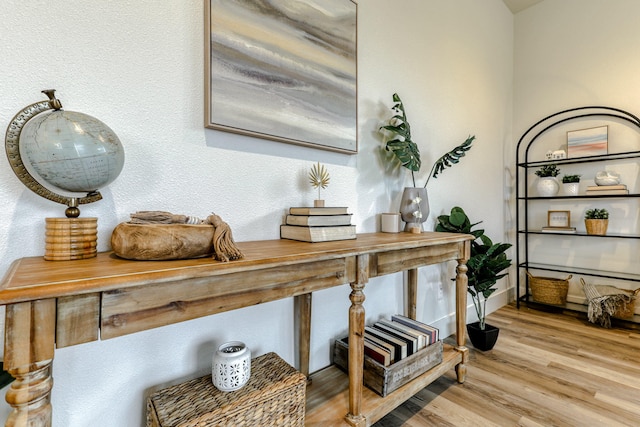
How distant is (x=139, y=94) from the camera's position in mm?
989

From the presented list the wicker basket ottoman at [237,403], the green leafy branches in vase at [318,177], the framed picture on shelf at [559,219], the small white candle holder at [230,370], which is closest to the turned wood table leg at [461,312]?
the green leafy branches in vase at [318,177]

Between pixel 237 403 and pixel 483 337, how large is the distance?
5.70 feet

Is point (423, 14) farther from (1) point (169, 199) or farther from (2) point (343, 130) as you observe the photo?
(1) point (169, 199)

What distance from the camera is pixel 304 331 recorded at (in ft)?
4.44

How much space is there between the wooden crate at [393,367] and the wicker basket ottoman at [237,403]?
1.28 feet

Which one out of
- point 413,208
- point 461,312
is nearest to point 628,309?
point 461,312

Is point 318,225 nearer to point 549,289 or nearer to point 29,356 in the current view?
point 29,356

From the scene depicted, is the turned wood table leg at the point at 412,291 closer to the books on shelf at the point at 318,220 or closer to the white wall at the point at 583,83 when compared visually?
the books on shelf at the point at 318,220

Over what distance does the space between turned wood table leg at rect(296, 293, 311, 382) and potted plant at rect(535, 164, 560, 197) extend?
2580mm

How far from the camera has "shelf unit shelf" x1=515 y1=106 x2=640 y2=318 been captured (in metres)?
2.50

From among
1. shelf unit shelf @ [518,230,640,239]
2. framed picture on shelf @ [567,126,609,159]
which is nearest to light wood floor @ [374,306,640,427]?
shelf unit shelf @ [518,230,640,239]

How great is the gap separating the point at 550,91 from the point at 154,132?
351 cm

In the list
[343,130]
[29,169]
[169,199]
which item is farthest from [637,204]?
[29,169]

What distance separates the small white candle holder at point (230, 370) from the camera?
3.18 feet
